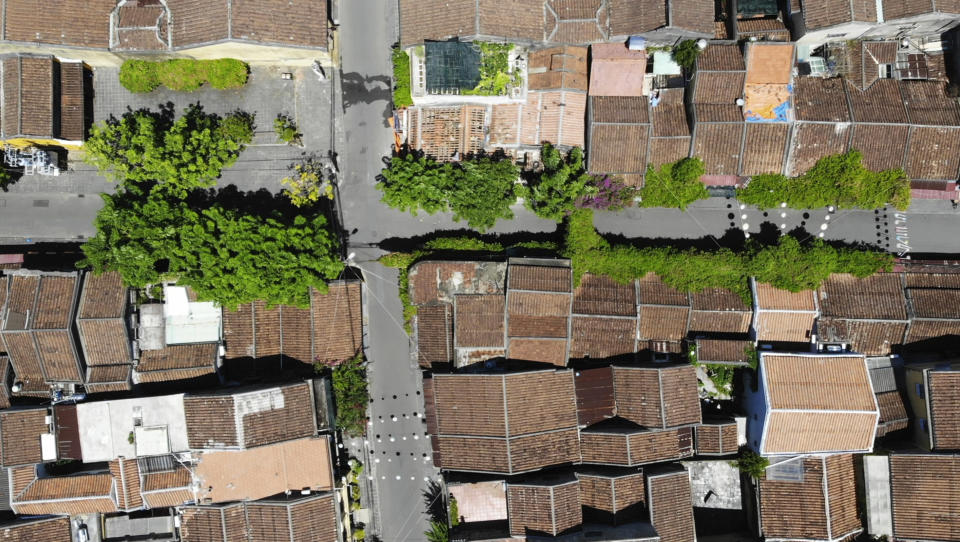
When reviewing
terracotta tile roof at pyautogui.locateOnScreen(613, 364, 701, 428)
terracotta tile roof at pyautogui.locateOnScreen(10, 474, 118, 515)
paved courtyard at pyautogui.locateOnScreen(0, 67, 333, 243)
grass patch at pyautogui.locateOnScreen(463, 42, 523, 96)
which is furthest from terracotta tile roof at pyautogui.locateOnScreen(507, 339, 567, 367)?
terracotta tile roof at pyautogui.locateOnScreen(10, 474, 118, 515)

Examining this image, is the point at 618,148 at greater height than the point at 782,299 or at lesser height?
greater

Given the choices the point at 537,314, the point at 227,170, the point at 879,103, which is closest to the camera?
the point at 537,314

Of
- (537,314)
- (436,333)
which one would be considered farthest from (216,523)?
(537,314)

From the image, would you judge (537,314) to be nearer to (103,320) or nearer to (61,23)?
(103,320)

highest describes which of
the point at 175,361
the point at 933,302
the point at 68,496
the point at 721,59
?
the point at 721,59

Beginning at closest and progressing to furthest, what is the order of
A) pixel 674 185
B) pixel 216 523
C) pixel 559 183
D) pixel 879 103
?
1. pixel 216 523
2. pixel 559 183
3. pixel 879 103
4. pixel 674 185

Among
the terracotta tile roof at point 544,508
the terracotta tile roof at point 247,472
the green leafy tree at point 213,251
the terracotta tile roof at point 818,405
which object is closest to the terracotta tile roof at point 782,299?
the terracotta tile roof at point 818,405

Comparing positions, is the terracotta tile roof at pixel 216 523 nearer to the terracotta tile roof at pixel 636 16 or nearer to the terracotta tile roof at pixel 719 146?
the terracotta tile roof at pixel 719 146
